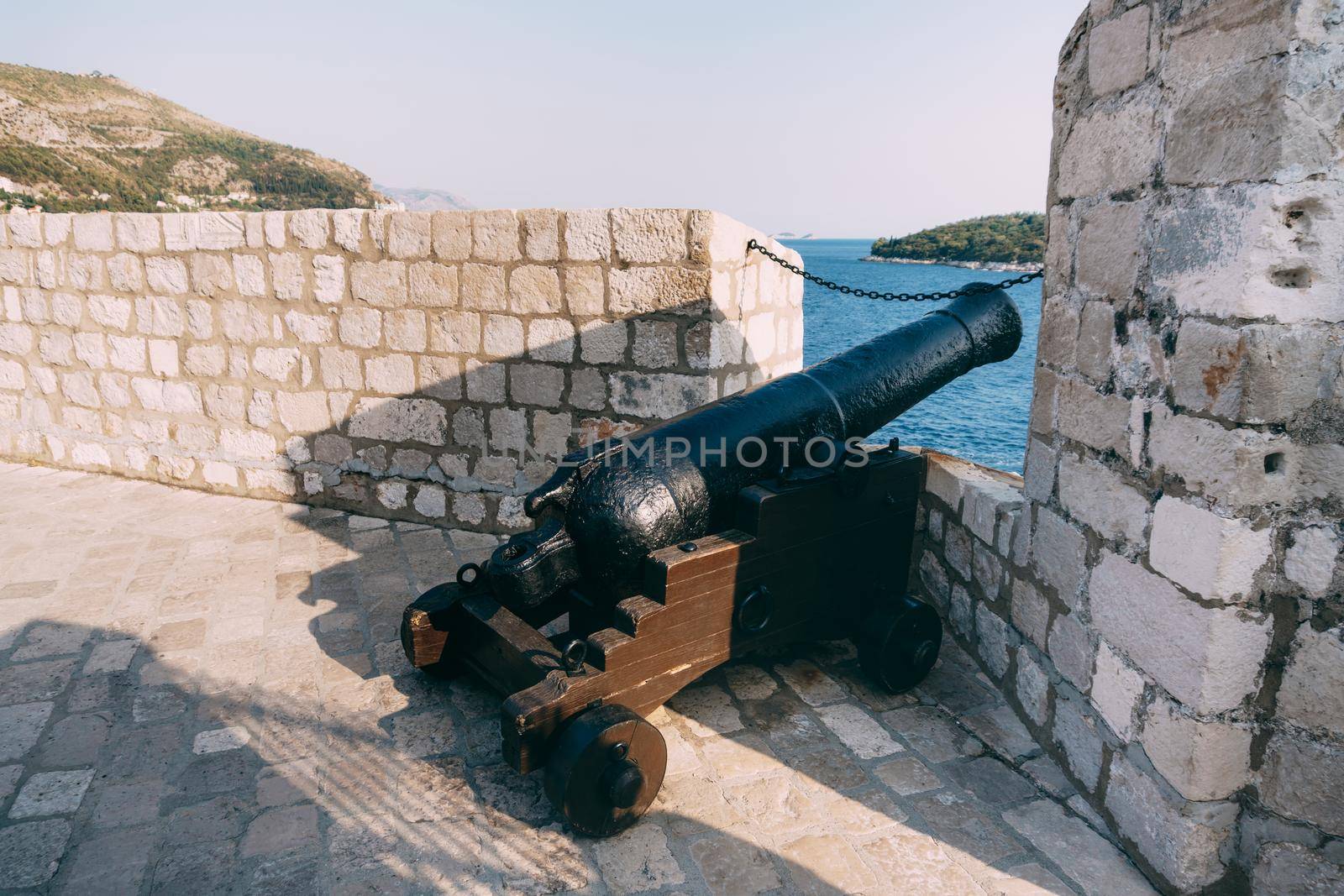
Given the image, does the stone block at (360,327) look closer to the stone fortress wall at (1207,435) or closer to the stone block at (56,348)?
the stone block at (56,348)

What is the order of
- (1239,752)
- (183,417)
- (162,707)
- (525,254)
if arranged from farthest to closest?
(183,417)
(525,254)
(162,707)
(1239,752)

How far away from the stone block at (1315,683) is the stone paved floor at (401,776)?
67 cm

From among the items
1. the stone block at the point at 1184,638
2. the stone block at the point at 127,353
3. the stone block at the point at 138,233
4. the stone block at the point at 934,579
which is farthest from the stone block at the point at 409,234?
the stone block at the point at 1184,638

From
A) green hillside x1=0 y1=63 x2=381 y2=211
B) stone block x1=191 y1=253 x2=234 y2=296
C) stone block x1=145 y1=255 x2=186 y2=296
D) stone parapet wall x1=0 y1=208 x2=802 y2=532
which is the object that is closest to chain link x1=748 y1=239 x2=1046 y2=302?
stone parapet wall x1=0 y1=208 x2=802 y2=532

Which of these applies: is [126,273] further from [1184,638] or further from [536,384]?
[1184,638]

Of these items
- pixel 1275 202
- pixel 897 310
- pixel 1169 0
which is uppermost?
pixel 1169 0

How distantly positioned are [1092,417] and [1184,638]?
75cm

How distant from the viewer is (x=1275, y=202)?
6.26ft

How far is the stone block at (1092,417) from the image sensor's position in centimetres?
247

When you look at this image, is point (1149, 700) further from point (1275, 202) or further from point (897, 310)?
point (897, 310)

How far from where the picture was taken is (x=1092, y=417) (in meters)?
2.62

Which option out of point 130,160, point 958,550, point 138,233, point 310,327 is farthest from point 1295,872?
point 130,160

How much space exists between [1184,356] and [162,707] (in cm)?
365

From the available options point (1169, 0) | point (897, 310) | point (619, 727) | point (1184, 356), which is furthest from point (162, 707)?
point (897, 310)
